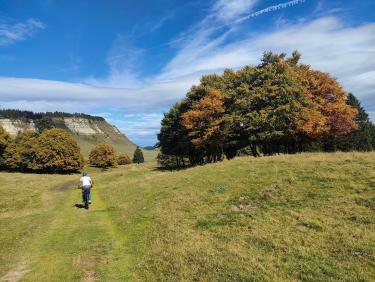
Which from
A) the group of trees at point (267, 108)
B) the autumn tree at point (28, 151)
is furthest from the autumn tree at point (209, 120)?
the autumn tree at point (28, 151)

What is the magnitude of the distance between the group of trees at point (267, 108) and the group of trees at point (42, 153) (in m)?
43.9

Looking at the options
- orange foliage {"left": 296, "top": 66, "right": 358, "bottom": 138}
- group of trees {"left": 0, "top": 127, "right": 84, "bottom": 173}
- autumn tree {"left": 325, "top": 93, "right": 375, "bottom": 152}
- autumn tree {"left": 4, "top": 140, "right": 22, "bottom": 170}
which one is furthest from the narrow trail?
autumn tree {"left": 4, "top": 140, "right": 22, "bottom": 170}

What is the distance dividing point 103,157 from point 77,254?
128358 millimetres

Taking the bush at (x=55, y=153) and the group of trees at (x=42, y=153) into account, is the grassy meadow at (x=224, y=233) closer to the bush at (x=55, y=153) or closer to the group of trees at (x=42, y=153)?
the bush at (x=55, y=153)

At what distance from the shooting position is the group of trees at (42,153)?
324 ft

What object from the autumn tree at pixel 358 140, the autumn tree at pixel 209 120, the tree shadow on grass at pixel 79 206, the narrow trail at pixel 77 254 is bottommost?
the narrow trail at pixel 77 254

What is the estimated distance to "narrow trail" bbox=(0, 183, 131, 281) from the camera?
1345 centimetres

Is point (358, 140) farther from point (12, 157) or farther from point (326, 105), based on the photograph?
point (12, 157)

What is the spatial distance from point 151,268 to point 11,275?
17.8 feet

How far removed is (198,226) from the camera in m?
18.3

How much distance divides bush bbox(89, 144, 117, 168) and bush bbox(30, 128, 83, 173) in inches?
1348

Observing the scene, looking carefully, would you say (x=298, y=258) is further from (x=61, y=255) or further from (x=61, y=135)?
(x=61, y=135)

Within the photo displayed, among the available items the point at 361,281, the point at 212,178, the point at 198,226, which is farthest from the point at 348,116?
the point at 361,281

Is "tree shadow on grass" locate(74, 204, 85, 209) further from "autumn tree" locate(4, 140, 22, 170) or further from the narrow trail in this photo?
"autumn tree" locate(4, 140, 22, 170)
